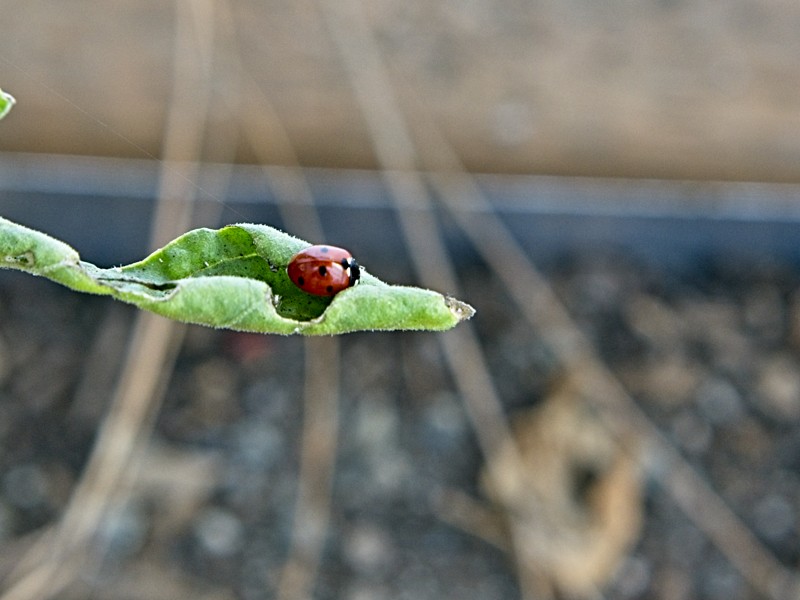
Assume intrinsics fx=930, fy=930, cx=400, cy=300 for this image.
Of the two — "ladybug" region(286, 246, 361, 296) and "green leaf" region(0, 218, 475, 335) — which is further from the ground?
"ladybug" region(286, 246, 361, 296)

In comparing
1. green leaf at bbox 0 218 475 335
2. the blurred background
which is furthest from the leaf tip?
the blurred background

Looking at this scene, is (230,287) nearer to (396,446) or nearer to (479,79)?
(396,446)

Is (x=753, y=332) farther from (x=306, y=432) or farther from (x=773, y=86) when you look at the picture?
(x=306, y=432)

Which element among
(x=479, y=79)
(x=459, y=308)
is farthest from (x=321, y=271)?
(x=479, y=79)

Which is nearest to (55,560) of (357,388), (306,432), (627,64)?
(306,432)

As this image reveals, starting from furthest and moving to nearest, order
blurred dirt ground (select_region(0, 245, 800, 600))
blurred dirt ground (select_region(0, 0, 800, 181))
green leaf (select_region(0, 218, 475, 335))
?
blurred dirt ground (select_region(0, 0, 800, 181)) < blurred dirt ground (select_region(0, 245, 800, 600)) < green leaf (select_region(0, 218, 475, 335))

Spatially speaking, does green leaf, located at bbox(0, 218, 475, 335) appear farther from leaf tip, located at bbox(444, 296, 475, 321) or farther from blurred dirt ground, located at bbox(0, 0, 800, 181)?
blurred dirt ground, located at bbox(0, 0, 800, 181)
